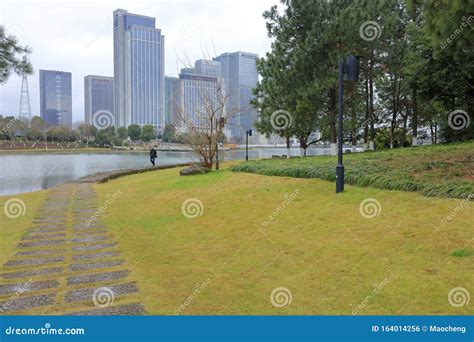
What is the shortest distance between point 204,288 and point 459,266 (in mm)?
2540

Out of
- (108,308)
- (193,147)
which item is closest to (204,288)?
(108,308)

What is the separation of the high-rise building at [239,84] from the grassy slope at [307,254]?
11.3 meters

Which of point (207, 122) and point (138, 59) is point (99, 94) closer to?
point (138, 59)

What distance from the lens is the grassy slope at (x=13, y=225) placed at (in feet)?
18.5

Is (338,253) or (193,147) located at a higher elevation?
(193,147)

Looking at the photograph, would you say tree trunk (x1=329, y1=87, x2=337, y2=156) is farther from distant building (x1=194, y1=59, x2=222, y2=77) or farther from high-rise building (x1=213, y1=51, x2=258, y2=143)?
distant building (x1=194, y1=59, x2=222, y2=77)

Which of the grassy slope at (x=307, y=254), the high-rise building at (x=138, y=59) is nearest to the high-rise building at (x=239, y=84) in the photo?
the high-rise building at (x=138, y=59)

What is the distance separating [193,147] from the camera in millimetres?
17641

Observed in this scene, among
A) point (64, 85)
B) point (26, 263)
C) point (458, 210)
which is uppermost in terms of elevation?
point (64, 85)

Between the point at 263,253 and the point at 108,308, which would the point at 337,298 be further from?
the point at 108,308

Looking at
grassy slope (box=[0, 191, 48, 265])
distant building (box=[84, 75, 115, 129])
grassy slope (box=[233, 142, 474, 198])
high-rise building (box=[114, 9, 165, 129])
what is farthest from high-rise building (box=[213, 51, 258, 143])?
grassy slope (box=[0, 191, 48, 265])

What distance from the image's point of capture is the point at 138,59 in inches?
854

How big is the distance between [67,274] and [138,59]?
62.6 ft

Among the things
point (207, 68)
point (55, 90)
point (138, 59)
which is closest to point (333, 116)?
point (207, 68)
